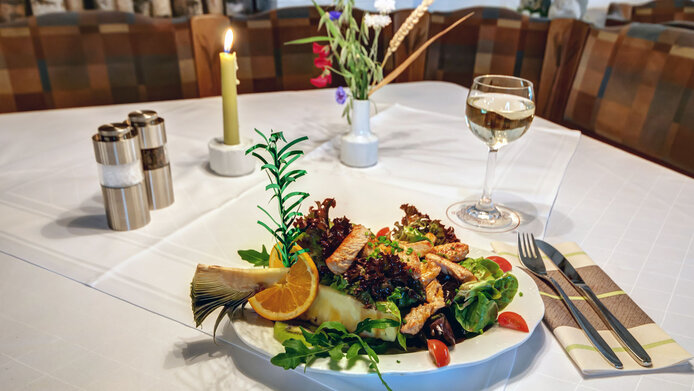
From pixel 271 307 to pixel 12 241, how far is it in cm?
49

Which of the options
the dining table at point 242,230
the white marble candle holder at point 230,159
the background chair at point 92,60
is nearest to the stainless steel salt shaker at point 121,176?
the dining table at point 242,230

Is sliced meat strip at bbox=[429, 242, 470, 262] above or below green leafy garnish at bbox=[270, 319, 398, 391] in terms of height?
above

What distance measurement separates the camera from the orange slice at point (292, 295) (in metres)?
0.57

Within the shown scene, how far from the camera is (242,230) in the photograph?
0.86m

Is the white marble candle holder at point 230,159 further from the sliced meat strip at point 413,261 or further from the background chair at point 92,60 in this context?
the background chair at point 92,60

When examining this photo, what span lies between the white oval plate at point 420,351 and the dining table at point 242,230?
18mm

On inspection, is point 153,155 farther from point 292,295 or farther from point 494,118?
point 494,118

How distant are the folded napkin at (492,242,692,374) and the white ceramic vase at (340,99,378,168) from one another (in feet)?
1.36

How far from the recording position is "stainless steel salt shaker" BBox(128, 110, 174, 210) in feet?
2.85

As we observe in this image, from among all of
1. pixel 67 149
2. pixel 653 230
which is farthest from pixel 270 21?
pixel 653 230

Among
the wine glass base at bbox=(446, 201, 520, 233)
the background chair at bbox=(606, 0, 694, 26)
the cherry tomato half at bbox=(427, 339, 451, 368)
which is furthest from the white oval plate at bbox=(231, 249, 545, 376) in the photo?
the background chair at bbox=(606, 0, 694, 26)

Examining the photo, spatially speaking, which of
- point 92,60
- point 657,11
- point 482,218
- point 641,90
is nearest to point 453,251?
point 482,218

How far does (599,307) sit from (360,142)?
571mm

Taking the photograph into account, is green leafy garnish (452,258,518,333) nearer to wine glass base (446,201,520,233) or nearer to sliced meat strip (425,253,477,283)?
sliced meat strip (425,253,477,283)
